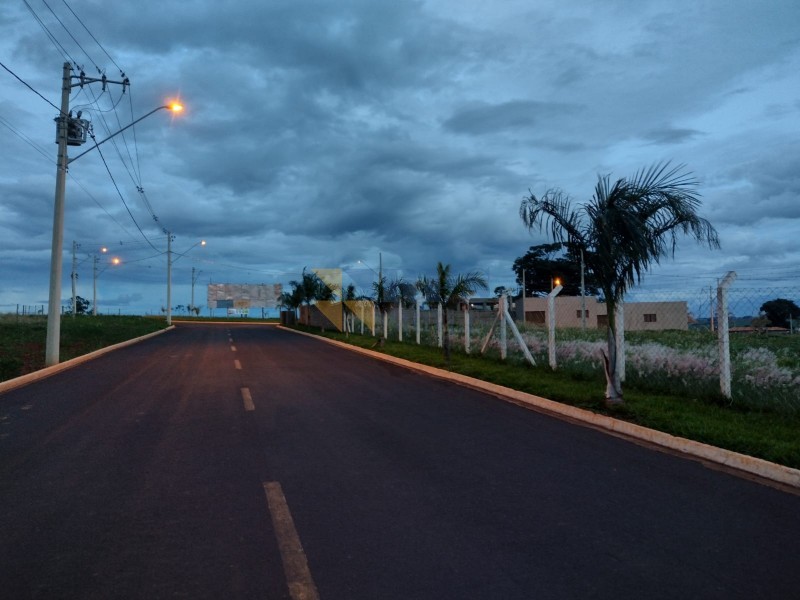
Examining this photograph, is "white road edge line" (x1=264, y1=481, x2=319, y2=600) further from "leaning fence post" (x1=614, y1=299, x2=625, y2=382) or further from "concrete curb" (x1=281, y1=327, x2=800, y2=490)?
"leaning fence post" (x1=614, y1=299, x2=625, y2=382)

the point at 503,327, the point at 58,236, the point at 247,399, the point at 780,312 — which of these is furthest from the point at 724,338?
the point at 780,312

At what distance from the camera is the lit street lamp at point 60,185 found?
18.6 metres

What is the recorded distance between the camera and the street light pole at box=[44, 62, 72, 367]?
18558 mm

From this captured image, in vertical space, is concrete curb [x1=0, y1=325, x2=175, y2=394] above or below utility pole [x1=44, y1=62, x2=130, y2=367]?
below

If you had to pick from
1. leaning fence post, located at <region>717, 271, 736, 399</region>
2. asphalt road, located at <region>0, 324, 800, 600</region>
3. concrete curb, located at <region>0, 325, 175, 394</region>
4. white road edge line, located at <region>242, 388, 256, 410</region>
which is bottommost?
asphalt road, located at <region>0, 324, 800, 600</region>

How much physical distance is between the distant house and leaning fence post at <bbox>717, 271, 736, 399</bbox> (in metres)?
21.6

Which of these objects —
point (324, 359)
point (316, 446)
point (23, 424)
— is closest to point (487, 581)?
point (316, 446)

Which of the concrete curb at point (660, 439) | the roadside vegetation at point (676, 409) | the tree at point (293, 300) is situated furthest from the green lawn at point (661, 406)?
the tree at point (293, 300)

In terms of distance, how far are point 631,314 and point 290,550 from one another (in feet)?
132

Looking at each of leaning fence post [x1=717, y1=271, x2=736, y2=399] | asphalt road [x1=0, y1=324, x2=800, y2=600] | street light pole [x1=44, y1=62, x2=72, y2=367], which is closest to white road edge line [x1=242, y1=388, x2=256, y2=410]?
asphalt road [x1=0, y1=324, x2=800, y2=600]

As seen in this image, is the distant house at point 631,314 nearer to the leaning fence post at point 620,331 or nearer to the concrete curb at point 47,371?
the leaning fence post at point 620,331

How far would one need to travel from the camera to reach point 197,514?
17.7ft

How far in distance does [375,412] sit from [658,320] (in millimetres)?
38328

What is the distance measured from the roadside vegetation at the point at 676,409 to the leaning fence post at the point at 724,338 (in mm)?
236
